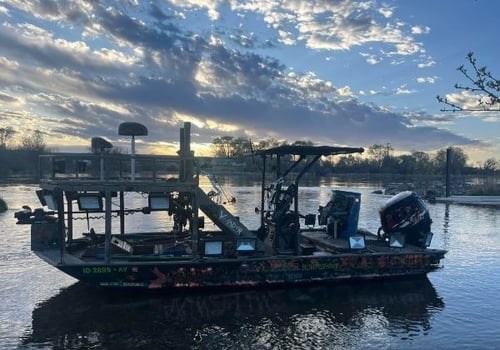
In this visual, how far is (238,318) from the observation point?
10898mm

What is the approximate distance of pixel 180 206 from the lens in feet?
44.9

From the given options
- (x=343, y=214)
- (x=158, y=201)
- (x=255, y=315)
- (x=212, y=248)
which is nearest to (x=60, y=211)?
(x=158, y=201)

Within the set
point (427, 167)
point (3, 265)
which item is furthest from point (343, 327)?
point (427, 167)

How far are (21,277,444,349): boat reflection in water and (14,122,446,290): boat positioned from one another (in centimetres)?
51

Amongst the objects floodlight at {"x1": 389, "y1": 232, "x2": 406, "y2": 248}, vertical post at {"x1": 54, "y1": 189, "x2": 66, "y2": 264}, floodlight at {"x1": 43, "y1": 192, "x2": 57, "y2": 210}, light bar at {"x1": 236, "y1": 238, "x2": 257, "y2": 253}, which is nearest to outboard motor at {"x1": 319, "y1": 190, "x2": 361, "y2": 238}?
floodlight at {"x1": 389, "y1": 232, "x2": 406, "y2": 248}

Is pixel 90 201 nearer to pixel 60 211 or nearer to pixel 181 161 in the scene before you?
pixel 60 211

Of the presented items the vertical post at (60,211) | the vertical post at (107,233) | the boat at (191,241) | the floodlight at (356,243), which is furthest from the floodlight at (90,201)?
the floodlight at (356,243)

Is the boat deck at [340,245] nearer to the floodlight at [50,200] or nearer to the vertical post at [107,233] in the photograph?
the vertical post at [107,233]

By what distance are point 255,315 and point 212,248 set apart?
202 cm

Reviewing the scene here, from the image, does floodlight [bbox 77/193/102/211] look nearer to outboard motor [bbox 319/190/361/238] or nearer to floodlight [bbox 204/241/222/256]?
A: floodlight [bbox 204/241/222/256]

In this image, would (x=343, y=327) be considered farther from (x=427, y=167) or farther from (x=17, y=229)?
(x=427, y=167)

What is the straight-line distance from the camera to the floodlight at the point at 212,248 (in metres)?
12.0

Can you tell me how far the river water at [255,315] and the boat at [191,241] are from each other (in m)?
0.57

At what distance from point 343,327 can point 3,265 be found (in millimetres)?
11187
